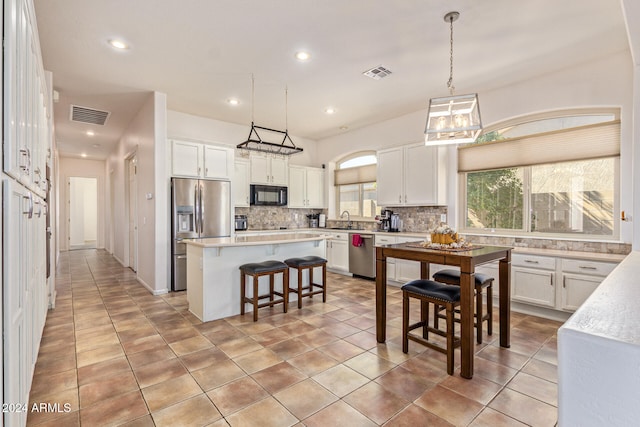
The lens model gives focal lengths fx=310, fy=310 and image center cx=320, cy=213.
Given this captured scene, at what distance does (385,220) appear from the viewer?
5508 millimetres

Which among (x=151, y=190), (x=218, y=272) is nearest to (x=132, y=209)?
(x=151, y=190)

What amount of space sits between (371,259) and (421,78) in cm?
286

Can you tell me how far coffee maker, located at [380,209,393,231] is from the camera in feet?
17.9

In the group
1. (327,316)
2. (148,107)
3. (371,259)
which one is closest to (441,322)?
(327,316)

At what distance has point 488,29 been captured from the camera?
2848mm

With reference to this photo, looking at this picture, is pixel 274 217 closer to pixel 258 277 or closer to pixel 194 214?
pixel 194 214

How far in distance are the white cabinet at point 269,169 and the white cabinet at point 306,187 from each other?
7.5 inches

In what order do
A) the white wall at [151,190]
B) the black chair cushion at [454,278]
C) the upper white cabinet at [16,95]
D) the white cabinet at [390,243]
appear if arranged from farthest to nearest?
the white cabinet at [390,243], the white wall at [151,190], the black chair cushion at [454,278], the upper white cabinet at [16,95]

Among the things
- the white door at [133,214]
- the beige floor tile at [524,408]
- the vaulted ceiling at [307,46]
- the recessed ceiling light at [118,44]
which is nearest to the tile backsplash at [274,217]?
the white door at [133,214]

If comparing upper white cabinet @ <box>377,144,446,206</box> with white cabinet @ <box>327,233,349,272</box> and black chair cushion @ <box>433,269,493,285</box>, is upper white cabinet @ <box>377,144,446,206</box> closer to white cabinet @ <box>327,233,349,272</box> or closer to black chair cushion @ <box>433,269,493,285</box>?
white cabinet @ <box>327,233,349,272</box>

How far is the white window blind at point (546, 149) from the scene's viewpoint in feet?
11.4

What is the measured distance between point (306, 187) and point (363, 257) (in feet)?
7.15

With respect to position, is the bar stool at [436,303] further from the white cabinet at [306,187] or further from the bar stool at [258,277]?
the white cabinet at [306,187]

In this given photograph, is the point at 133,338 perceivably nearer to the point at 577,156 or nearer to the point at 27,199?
the point at 27,199
